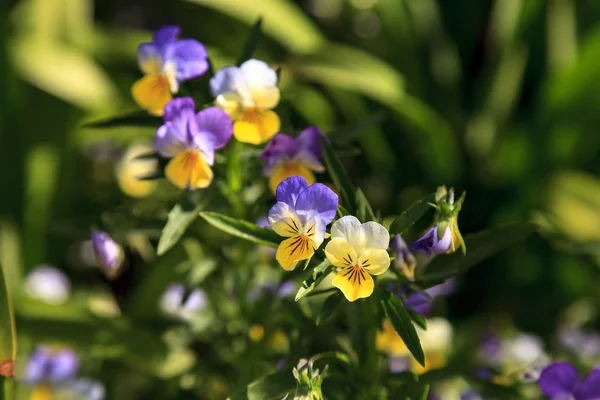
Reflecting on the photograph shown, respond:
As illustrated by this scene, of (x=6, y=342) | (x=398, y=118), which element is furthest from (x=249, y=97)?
(x=398, y=118)

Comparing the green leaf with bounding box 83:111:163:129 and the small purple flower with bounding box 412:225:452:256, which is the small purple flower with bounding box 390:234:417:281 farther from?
the green leaf with bounding box 83:111:163:129

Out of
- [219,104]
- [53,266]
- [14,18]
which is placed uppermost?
[219,104]

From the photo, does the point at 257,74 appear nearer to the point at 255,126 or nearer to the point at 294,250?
the point at 255,126

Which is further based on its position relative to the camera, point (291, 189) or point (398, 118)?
point (398, 118)

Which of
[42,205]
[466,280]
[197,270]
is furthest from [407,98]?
[42,205]

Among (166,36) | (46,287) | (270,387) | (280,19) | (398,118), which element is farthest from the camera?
(398,118)

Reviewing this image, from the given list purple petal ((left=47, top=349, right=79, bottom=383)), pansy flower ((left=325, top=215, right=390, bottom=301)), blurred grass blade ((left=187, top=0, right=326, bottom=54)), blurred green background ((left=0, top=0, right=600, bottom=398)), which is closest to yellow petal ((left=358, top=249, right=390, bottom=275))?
pansy flower ((left=325, top=215, right=390, bottom=301))

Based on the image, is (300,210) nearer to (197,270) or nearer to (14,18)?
(197,270)
